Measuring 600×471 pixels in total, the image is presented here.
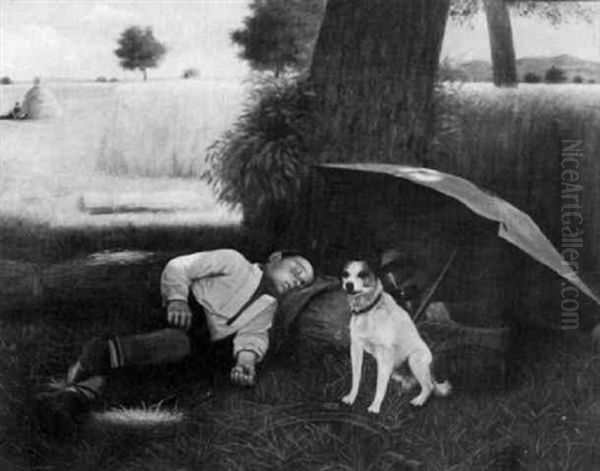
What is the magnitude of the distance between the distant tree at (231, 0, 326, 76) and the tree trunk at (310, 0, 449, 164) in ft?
0.18

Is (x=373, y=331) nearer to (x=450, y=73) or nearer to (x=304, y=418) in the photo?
(x=304, y=418)

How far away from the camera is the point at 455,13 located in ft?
13.1

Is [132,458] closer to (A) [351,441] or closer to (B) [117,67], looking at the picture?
(A) [351,441]

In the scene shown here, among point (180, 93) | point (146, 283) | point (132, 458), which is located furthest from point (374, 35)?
point (132, 458)

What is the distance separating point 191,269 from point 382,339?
823 millimetres

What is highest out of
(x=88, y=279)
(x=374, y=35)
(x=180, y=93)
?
(x=374, y=35)

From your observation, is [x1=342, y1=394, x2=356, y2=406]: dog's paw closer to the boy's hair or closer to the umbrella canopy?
the boy's hair

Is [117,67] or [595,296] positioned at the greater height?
[117,67]

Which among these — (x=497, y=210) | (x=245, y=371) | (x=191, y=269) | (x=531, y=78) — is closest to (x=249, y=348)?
(x=245, y=371)

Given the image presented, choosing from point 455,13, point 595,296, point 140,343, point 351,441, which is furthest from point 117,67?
point 595,296

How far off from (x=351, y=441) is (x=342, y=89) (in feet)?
4.64

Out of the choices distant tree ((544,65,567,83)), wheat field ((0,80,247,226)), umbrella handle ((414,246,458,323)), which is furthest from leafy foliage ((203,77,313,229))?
distant tree ((544,65,567,83))

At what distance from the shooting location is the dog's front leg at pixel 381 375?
3.96 meters

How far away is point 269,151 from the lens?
3.99 metres
